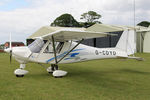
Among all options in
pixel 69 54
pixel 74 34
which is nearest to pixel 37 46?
pixel 69 54

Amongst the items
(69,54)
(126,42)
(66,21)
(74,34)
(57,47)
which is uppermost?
(66,21)

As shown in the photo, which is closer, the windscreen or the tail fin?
the windscreen

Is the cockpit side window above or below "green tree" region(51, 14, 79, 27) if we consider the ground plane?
below

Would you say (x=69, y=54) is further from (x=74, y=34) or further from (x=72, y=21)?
(x=72, y=21)

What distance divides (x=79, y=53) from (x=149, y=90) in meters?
3.83

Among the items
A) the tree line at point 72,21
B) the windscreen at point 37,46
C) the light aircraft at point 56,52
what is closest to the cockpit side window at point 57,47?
the light aircraft at point 56,52

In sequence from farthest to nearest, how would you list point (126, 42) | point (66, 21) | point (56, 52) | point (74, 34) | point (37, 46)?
point (66, 21) → point (126, 42) → point (56, 52) → point (37, 46) → point (74, 34)

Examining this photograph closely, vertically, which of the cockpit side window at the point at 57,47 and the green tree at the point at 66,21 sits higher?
the green tree at the point at 66,21

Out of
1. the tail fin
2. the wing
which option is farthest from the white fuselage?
the wing

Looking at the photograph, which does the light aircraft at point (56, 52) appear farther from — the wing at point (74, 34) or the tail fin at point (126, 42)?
the tail fin at point (126, 42)

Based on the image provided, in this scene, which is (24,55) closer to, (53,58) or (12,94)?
(53,58)

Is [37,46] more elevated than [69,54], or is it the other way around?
[37,46]

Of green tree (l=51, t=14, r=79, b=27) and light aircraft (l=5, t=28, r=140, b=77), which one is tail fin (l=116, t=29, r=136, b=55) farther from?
green tree (l=51, t=14, r=79, b=27)

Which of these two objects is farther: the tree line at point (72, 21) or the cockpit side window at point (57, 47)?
the tree line at point (72, 21)
